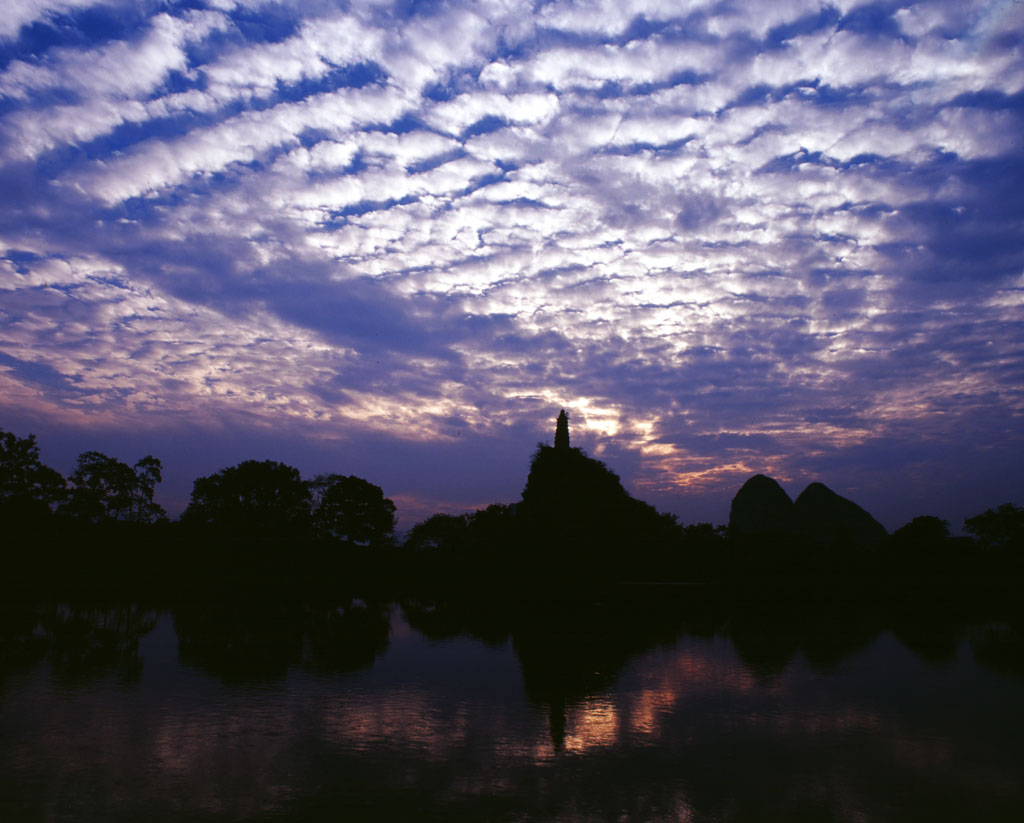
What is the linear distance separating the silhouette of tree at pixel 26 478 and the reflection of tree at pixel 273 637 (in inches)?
1033

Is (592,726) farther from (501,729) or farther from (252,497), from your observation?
(252,497)

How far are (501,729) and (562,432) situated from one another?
5971cm

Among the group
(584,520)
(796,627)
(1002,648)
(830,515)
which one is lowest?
(1002,648)

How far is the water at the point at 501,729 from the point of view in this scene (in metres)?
8.78

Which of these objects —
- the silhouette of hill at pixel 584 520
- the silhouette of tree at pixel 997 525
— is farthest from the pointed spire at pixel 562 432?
the silhouette of tree at pixel 997 525

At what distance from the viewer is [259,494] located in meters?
71.9

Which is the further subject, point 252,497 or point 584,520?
point 252,497

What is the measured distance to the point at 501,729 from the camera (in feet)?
40.3

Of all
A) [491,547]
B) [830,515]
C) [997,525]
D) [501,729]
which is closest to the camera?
[501,729]

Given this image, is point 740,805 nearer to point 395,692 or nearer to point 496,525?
point 395,692

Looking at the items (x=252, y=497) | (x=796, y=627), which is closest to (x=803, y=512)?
(x=252, y=497)

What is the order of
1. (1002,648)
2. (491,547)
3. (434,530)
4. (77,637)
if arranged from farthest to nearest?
(434,530)
(491,547)
(1002,648)
(77,637)

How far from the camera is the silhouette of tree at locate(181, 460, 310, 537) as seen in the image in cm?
6938

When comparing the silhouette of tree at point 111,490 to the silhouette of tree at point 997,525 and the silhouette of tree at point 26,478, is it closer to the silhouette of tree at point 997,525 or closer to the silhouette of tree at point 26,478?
the silhouette of tree at point 26,478
